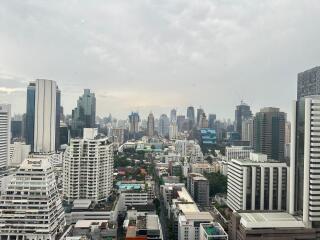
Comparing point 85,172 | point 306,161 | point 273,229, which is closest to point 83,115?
point 85,172

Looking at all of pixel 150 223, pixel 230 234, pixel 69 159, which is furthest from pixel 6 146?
pixel 230 234

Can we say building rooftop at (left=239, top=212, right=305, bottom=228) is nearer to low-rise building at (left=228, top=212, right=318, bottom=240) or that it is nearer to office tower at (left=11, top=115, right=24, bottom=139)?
low-rise building at (left=228, top=212, right=318, bottom=240)

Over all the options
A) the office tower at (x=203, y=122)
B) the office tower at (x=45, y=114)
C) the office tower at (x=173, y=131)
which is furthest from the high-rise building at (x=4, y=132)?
the office tower at (x=173, y=131)

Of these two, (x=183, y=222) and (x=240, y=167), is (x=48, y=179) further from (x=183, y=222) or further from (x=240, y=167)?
(x=240, y=167)

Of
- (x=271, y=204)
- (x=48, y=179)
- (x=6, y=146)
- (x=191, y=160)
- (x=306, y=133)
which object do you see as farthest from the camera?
(x=191, y=160)

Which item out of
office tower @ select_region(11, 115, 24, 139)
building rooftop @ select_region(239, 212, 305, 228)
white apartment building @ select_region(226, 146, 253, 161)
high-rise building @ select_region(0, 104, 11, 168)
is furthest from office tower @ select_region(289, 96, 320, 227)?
office tower @ select_region(11, 115, 24, 139)

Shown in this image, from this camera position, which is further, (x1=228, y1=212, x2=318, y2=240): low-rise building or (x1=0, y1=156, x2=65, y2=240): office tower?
(x1=228, y1=212, x2=318, y2=240): low-rise building

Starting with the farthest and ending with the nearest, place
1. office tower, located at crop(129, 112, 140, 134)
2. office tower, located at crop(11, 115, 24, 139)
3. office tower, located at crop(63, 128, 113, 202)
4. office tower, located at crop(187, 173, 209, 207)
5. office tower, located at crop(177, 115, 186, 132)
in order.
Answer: office tower, located at crop(129, 112, 140, 134), office tower, located at crop(177, 115, 186, 132), office tower, located at crop(11, 115, 24, 139), office tower, located at crop(187, 173, 209, 207), office tower, located at crop(63, 128, 113, 202)
